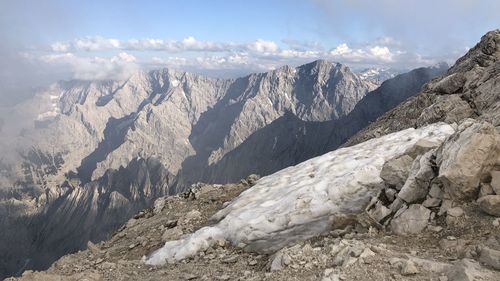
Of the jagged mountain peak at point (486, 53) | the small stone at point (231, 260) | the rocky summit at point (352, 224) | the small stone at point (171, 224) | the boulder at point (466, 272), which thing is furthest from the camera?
the jagged mountain peak at point (486, 53)

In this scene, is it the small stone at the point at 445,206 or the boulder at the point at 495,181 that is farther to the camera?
the small stone at the point at 445,206

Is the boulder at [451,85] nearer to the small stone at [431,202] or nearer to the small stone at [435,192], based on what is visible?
the small stone at [435,192]

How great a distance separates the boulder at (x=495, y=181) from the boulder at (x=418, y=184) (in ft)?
7.23

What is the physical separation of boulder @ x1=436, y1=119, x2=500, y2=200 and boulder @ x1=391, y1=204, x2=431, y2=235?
4.04ft

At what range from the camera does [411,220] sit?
1639 centimetres

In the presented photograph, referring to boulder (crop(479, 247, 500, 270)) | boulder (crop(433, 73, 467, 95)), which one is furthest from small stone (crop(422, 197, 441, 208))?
boulder (crop(433, 73, 467, 95))

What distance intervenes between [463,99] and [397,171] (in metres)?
17.0

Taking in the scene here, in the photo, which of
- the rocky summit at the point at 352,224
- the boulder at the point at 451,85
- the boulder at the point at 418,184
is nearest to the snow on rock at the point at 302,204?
the rocky summit at the point at 352,224

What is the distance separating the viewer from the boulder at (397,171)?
1927 cm

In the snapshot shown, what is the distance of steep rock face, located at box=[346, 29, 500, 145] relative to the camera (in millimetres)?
29469

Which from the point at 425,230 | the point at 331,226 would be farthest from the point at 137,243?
the point at 425,230

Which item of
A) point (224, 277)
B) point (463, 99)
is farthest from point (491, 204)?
point (463, 99)

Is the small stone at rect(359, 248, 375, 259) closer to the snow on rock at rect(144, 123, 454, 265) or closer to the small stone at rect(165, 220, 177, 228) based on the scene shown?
the snow on rock at rect(144, 123, 454, 265)

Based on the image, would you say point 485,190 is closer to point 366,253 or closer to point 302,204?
point 366,253
